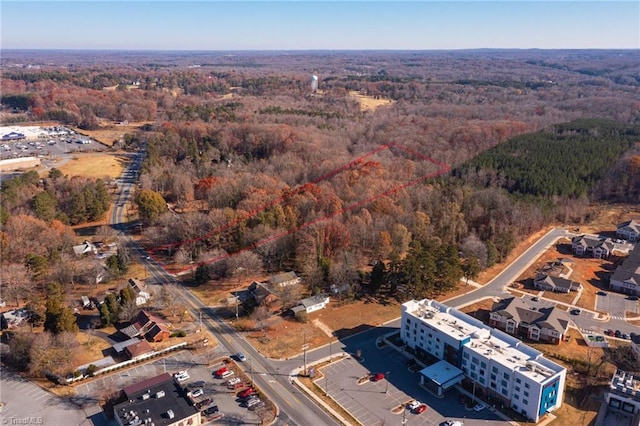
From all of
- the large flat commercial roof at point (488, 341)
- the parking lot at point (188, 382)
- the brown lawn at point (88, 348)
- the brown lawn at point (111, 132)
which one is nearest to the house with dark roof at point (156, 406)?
the parking lot at point (188, 382)

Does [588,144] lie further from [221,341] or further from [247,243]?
[221,341]

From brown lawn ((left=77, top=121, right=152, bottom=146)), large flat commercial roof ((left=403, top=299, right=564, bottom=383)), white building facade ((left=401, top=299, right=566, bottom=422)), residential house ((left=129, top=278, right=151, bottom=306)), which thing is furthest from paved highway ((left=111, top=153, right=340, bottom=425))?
brown lawn ((left=77, top=121, right=152, bottom=146))

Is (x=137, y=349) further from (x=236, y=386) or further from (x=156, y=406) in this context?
(x=236, y=386)

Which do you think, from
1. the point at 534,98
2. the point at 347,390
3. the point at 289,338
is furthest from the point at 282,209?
the point at 534,98

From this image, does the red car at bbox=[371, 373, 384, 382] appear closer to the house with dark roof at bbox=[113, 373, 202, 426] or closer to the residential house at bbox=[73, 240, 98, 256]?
the house with dark roof at bbox=[113, 373, 202, 426]

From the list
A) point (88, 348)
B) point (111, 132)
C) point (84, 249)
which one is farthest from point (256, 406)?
point (111, 132)

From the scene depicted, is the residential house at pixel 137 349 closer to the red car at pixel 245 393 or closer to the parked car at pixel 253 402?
the red car at pixel 245 393
